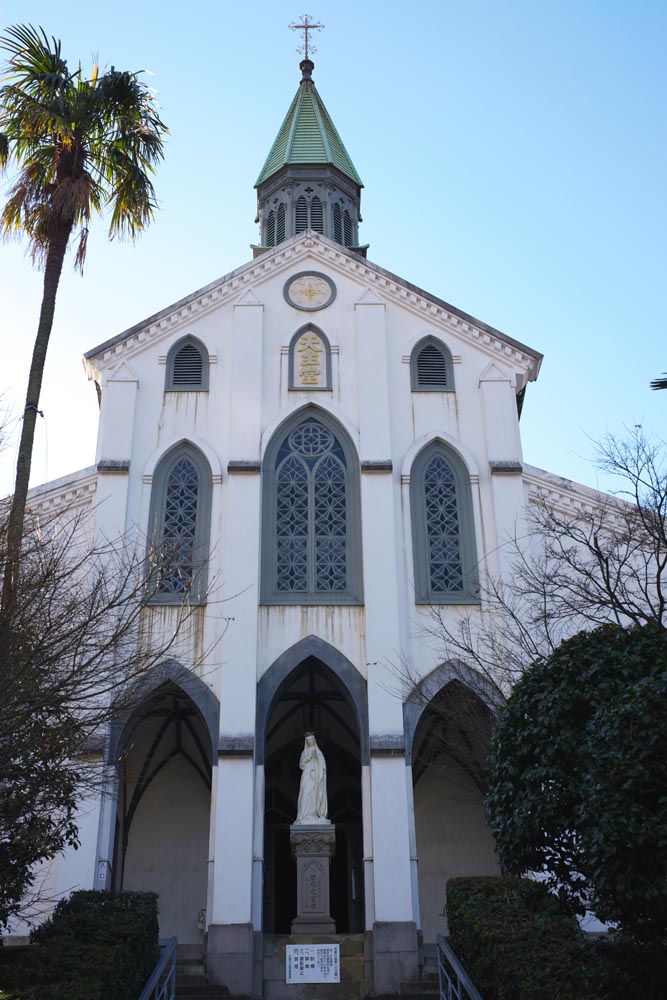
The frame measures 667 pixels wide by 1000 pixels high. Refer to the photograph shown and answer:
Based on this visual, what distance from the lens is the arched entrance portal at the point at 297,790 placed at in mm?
22016

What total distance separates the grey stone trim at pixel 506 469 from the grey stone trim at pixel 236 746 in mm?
7261

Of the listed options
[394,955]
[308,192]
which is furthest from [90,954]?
[308,192]

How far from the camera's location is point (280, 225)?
28.8 metres

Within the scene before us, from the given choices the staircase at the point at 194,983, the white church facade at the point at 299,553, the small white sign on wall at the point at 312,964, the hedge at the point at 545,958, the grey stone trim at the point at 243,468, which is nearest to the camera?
the hedge at the point at 545,958

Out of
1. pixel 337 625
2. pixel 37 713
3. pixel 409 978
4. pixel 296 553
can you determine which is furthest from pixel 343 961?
pixel 37 713

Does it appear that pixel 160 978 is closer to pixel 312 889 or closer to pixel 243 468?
pixel 312 889

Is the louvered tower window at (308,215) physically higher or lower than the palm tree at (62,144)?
higher

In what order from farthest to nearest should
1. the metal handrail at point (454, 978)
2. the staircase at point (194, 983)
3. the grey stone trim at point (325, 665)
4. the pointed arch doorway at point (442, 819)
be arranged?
1. the pointed arch doorway at point (442, 819)
2. the grey stone trim at point (325, 665)
3. the staircase at point (194, 983)
4. the metal handrail at point (454, 978)

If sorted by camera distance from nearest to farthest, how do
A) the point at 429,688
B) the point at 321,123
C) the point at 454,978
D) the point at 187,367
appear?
the point at 454,978
the point at 429,688
the point at 187,367
the point at 321,123

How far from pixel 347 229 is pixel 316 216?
0.92 meters

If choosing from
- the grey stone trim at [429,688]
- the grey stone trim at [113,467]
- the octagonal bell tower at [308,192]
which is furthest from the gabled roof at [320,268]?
the grey stone trim at [429,688]

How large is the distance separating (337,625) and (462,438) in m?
4.91

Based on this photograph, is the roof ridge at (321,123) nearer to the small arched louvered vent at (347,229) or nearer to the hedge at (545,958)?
the small arched louvered vent at (347,229)

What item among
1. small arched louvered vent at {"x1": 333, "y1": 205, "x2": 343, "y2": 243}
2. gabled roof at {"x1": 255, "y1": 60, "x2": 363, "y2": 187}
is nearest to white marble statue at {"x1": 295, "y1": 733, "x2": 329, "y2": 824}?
small arched louvered vent at {"x1": 333, "y1": 205, "x2": 343, "y2": 243}
